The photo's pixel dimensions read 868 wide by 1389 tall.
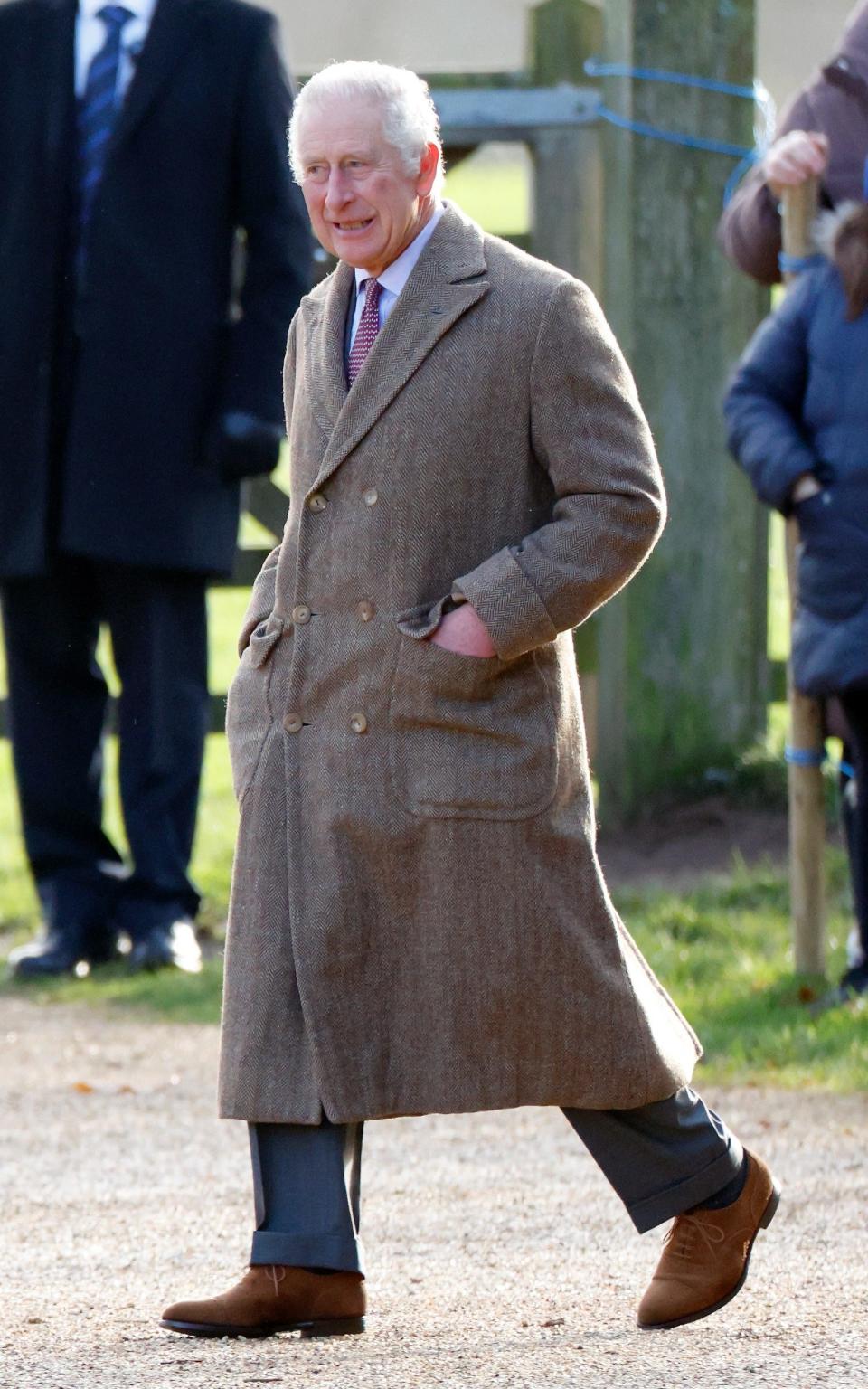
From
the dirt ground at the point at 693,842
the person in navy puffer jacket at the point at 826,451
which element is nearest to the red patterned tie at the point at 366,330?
the person in navy puffer jacket at the point at 826,451

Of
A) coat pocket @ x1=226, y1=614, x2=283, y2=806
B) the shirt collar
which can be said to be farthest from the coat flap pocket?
the shirt collar

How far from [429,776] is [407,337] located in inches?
21.9

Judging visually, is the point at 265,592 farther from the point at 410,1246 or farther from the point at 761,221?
the point at 761,221

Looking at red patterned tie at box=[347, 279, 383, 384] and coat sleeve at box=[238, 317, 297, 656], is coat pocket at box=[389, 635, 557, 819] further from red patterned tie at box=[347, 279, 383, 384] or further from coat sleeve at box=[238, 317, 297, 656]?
red patterned tie at box=[347, 279, 383, 384]

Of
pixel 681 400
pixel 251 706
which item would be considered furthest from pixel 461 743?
pixel 681 400

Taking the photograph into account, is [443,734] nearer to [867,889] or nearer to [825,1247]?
[825,1247]

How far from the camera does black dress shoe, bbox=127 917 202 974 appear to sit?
239 inches

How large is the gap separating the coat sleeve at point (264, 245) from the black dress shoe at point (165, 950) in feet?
4.14

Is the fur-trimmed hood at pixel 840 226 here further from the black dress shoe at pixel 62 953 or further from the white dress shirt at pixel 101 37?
the black dress shoe at pixel 62 953

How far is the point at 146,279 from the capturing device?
5914mm

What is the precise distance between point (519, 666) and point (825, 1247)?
112 centimetres

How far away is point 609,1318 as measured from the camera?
3342 millimetres

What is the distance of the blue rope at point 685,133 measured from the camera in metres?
7.09

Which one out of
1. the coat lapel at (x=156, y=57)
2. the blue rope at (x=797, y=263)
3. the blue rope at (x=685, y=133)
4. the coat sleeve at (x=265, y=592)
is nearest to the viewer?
the coat sleeve at (x=265, y=592)
